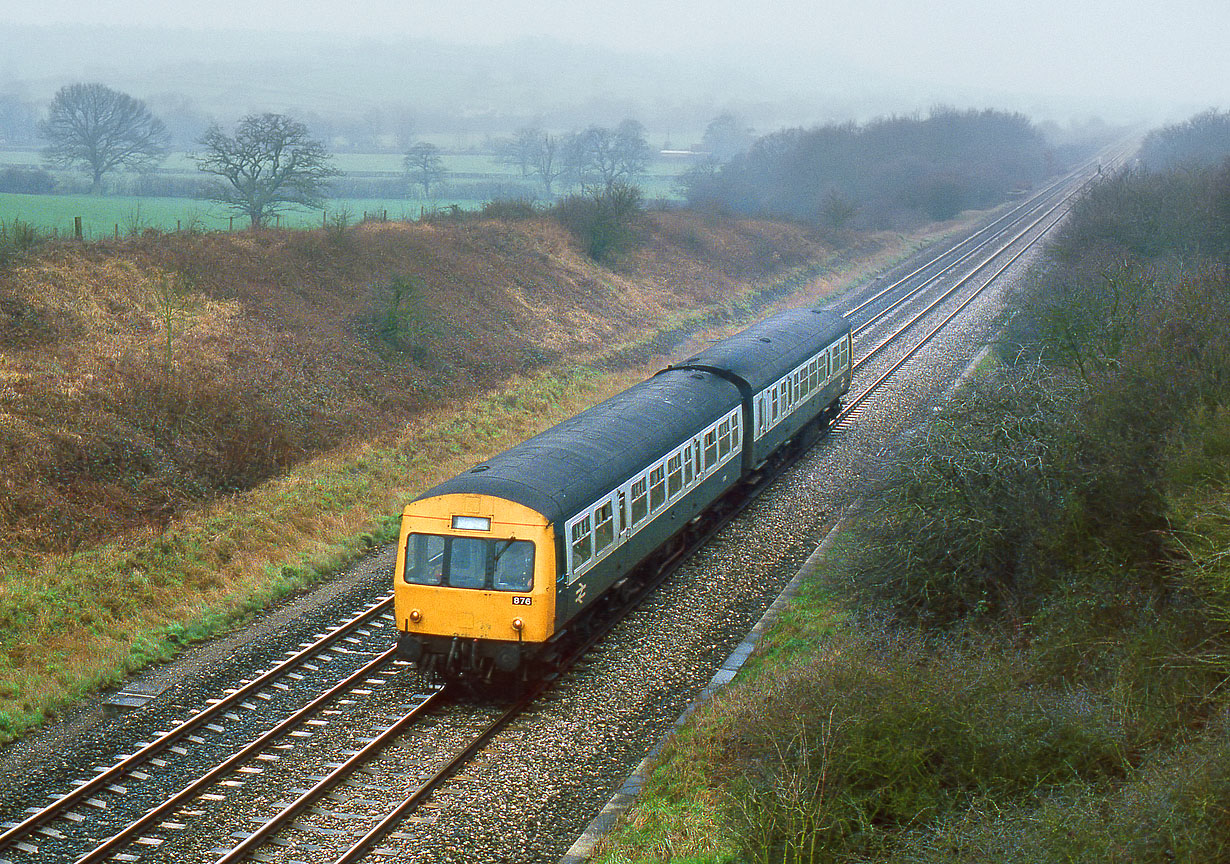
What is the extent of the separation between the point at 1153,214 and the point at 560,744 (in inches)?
1289

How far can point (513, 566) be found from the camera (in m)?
13.0

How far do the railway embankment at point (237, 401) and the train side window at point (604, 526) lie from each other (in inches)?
230

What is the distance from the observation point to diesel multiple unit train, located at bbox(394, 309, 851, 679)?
510 inches

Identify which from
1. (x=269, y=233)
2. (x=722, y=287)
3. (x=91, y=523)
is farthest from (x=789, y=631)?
(x=722, y=287)

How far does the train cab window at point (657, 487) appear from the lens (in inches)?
642

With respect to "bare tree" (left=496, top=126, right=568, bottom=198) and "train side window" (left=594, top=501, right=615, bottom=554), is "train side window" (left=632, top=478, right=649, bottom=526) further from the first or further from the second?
"bare tree" (left=496, top=126, right=568, bottom=198)

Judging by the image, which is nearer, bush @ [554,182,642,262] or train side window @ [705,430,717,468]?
train side window @ [705,430,717,468]

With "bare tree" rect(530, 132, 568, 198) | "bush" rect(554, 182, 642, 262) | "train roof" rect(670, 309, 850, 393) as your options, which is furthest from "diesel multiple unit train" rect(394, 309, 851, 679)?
"bare tree" rect(530, 132, 568, 198)

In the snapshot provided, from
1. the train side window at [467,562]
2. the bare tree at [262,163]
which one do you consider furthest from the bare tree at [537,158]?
the train side window at [467,562]

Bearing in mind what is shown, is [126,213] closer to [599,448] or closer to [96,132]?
[96,132]

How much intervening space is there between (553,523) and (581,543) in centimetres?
96

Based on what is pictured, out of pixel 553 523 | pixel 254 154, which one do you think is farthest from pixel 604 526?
pixel 254 154

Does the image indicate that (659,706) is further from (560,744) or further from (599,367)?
(599,367)

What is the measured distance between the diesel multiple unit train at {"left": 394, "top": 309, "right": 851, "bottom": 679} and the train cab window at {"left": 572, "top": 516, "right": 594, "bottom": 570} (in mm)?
26
